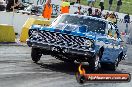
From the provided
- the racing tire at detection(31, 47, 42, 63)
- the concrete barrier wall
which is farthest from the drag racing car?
the concrete barrier wall

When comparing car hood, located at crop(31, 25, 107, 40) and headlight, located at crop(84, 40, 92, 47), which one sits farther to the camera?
car hood, located at crop(31, 25, 107, 40)

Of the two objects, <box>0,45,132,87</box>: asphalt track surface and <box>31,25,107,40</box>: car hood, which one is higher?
<box>31,25,107,40</box>: car hood

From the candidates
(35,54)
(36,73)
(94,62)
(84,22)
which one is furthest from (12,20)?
(36,73)

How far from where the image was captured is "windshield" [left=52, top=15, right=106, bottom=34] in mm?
13664

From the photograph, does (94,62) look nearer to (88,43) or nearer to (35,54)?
(88,43)

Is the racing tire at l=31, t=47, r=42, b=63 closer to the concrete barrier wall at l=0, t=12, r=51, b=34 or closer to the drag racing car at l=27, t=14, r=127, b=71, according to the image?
the drag racing car at l=27, t=14, r=127, b=71

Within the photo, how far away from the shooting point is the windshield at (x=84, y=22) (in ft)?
44.8

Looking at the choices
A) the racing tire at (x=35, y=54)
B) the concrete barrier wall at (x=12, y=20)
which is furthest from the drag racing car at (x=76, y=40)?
the concrete barrier wall at (x=12, y=20)

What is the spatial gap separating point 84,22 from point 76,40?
1.47 metres

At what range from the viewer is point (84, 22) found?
13.8 metres

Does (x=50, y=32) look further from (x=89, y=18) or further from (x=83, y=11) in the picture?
(x=83, y=11)

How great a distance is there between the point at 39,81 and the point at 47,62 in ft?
14.2

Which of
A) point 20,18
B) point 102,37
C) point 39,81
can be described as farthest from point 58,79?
point 20,18

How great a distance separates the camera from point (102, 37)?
522 inches
